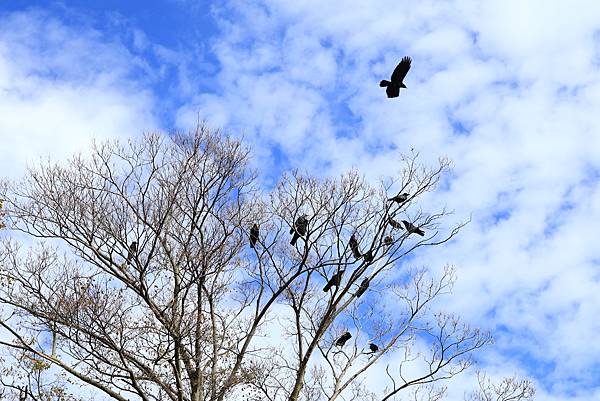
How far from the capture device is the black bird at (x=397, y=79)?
35.7ft

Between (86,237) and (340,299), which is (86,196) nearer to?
(86,237)

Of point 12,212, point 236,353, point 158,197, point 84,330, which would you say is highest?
point 158,197

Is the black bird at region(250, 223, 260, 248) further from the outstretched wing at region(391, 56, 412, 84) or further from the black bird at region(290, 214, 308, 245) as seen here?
the outstretched wing at region(391, 56, 412, 84)

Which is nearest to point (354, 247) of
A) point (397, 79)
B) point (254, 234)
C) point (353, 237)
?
point (353, 237)

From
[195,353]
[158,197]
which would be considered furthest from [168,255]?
[195,353]

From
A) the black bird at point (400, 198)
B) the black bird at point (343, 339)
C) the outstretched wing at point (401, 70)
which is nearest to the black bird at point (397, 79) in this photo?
the outstretched wing at point (401, 70)

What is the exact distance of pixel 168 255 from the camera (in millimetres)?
12812

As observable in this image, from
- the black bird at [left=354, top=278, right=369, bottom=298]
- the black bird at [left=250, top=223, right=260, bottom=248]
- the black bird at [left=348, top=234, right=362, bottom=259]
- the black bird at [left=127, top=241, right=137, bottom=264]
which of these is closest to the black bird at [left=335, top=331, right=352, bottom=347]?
the black bird at [left=354, top=278, right=369, bottom=298]

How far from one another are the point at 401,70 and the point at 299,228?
4040 mm

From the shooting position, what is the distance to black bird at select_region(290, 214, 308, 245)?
13.5 m

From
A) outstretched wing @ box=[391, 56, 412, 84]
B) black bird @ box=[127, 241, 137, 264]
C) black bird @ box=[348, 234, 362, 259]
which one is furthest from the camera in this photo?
black bird @ box=[348, 234, 362, 259]

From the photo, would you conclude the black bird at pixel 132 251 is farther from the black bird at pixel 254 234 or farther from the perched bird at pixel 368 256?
the perched bird at pixel 368 256

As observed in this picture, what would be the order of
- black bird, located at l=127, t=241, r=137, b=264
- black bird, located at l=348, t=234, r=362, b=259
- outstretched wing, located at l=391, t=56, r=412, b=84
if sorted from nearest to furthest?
1. outstretched wing, located at l=391, t=56, r=412, b=84
2. black bird, located at l=127, t=241, r=137, b=264
3. black bird, located at l=348, t=234, r=362, b=259

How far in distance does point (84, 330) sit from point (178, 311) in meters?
1.69
